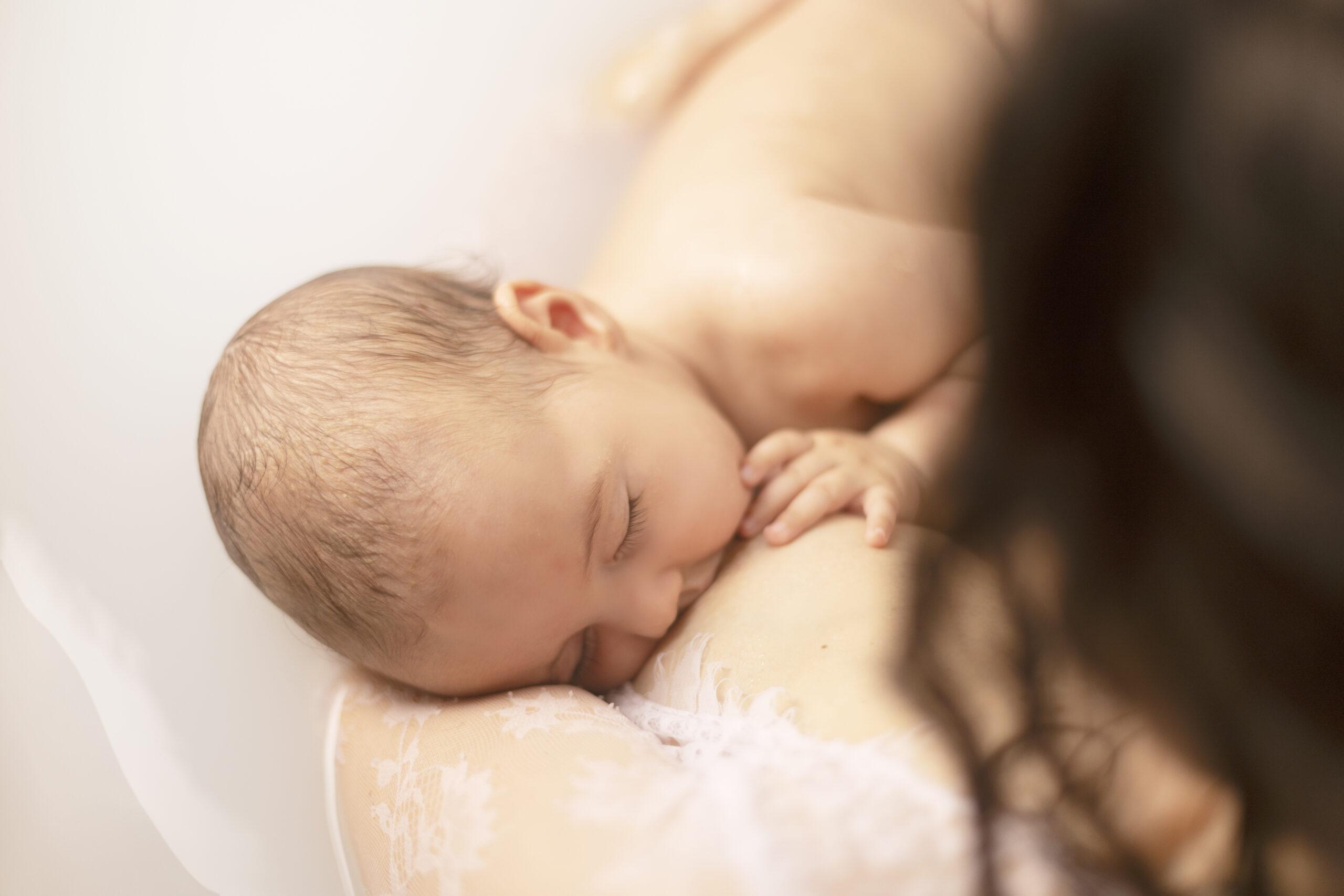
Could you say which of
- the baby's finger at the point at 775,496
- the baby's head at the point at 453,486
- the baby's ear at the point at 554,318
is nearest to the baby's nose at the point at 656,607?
the baby's head at the point at 453,486

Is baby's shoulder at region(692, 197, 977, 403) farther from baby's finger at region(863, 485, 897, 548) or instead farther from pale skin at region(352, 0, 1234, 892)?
baby's finger at region(863, 485, 897, 548)

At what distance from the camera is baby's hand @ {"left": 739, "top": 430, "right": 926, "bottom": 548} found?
2.84 feet

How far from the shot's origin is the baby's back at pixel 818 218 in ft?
3.23

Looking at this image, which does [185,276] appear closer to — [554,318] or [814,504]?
[554,318]

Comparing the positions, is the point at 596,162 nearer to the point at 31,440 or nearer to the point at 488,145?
the point at 488,145

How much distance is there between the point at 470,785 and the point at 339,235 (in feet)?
2.42

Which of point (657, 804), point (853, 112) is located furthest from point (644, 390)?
point (853, 112)

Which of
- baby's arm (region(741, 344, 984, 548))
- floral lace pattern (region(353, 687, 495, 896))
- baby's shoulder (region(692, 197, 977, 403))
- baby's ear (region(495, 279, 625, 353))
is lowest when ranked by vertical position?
baby's arm (region(741, 344, 984, 548))

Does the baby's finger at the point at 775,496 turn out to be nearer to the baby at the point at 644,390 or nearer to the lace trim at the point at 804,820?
the baby at the point at 644,390

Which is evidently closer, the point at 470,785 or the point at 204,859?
the point at 470,785

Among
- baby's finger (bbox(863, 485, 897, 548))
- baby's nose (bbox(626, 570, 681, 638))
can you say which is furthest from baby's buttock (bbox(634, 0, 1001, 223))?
baby's nose (bbox(626, 570, 681, 638))

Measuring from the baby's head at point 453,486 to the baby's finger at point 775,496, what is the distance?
0.12 ft

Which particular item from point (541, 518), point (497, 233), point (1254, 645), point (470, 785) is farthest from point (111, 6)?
point (1254, 645)

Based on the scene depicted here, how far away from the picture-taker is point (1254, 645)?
0.54 meters
